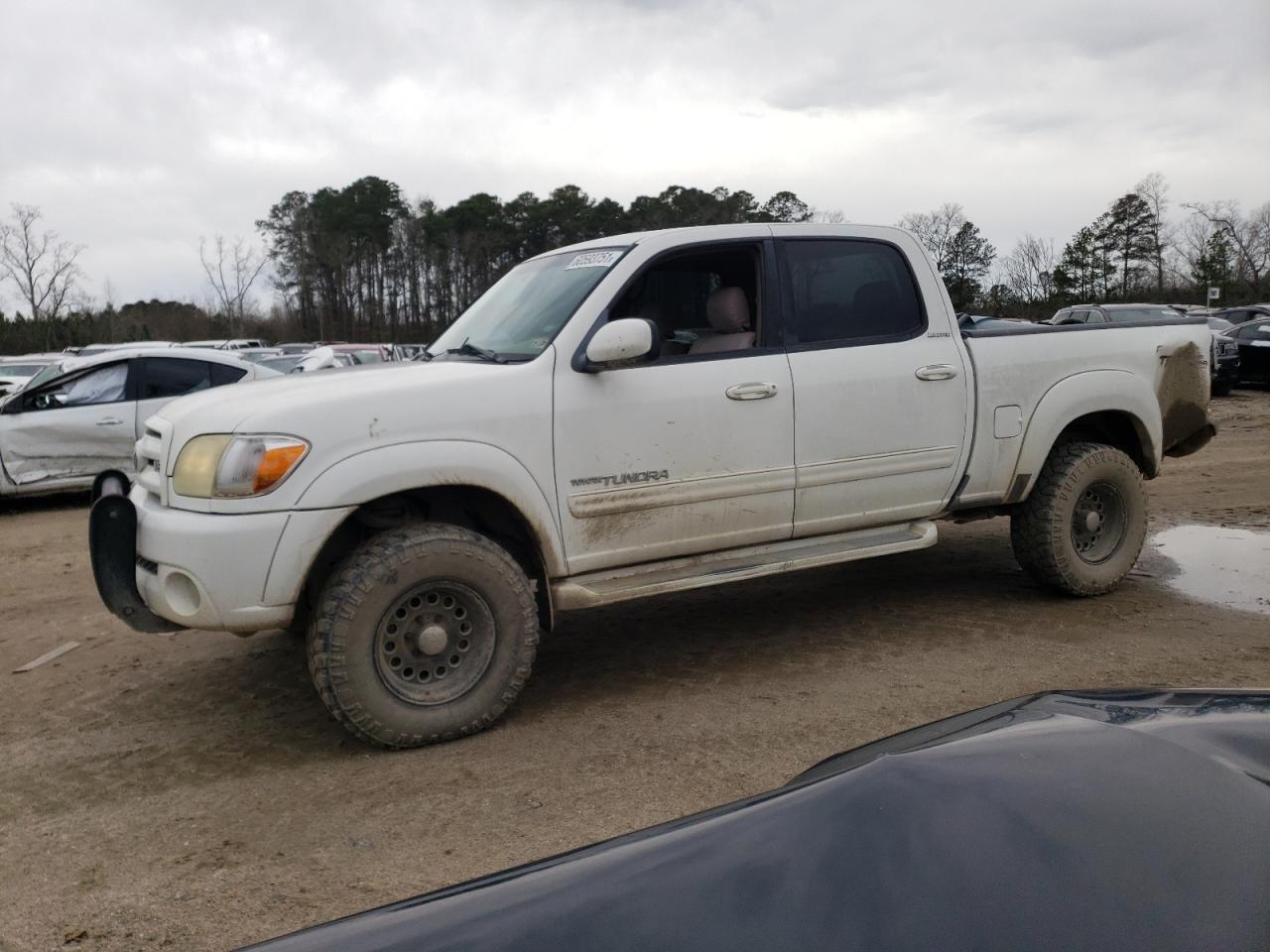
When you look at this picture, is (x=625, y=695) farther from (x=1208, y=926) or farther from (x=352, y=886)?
(x=1208, y=926)

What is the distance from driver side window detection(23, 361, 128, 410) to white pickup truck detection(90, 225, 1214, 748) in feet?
23.6

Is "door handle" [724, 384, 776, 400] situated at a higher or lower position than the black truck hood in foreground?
higher

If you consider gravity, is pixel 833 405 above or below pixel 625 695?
above

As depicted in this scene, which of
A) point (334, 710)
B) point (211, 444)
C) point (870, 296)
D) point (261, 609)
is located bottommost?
point (334, 710)

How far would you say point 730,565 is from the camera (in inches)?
188

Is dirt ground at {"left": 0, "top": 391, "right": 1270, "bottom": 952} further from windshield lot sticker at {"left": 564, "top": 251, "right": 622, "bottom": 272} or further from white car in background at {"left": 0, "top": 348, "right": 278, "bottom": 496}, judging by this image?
white car in background at {"left": 0, "top": 348, "right": 278, "bottom": 496}

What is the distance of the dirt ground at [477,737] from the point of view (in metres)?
3.20

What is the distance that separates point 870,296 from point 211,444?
10.5 feet

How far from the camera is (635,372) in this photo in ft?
14.9

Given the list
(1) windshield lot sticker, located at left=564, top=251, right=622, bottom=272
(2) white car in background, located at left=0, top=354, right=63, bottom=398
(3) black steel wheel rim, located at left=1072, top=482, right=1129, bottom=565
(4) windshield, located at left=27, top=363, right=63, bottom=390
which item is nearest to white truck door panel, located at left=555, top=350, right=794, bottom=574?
(1) windshield lot sticker, located at left=564, top=251, right=622, bottom=272

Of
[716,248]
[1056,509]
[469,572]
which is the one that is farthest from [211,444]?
[1056,509]

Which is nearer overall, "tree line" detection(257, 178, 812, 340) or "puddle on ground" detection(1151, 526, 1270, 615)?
"puddle on ground" detection(1151, 526, 1270, 615)

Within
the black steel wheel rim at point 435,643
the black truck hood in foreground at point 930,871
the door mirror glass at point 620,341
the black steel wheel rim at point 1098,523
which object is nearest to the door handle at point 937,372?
the black steel wheel rim at point 1098,523

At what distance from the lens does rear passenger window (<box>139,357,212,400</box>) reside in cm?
1124
